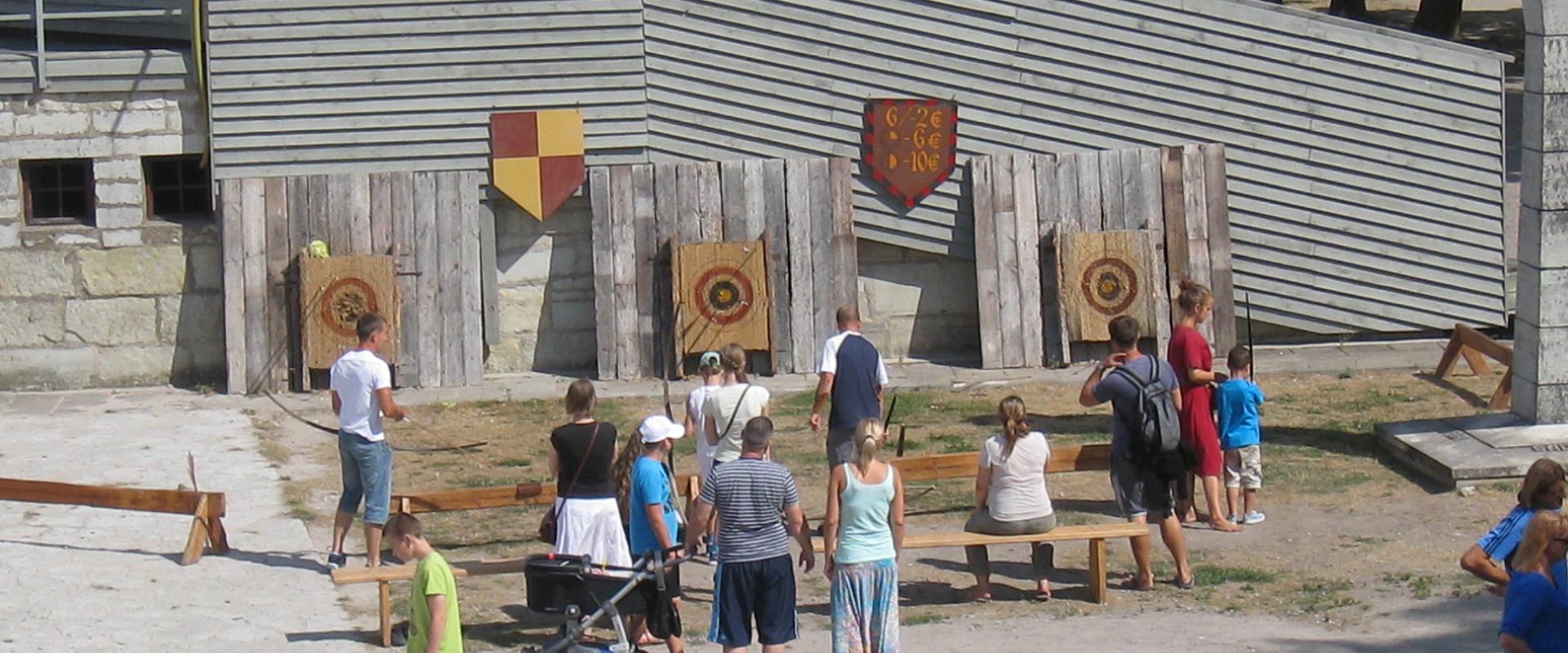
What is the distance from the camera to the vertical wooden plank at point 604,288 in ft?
58.2

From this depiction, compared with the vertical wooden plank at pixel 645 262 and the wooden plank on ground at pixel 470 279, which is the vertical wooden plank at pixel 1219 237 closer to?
the vertical wooden plank at pixel 645 262

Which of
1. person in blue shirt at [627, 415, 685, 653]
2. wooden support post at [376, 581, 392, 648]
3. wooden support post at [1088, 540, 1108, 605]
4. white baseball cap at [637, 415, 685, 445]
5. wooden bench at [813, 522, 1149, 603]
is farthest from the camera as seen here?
wooden support post at [1088, 540, 1108, 605]

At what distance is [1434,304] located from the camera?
18.3 m

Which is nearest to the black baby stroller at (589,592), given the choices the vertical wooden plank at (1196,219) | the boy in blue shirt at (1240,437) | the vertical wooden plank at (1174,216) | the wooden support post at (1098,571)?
the wooden support post at (1098,571)

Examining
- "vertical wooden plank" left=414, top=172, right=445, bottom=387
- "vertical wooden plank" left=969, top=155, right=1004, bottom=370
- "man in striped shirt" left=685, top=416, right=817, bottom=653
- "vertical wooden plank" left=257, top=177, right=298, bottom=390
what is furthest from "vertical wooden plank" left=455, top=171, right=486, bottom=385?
"man in striped shirt" left=685, top=416, right=817, bottom=653

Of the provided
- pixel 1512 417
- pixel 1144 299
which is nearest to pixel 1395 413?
pixel 1512 417

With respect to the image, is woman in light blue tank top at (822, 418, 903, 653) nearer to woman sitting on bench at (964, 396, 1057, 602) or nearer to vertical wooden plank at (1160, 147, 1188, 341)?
woman sitting on bench at (964, 396, 1057, 602)

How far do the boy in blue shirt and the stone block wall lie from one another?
22.5 ft

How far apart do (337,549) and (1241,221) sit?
936 cm

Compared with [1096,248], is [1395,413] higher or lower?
lower

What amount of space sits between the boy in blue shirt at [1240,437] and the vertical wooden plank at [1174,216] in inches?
213

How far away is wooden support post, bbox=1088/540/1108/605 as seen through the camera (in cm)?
1107

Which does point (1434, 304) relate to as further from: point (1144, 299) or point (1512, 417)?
point (1512, 417)

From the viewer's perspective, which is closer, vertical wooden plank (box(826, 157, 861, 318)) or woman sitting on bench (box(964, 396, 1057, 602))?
woman sitting on bench (box(964, 396, 1057, 602))
